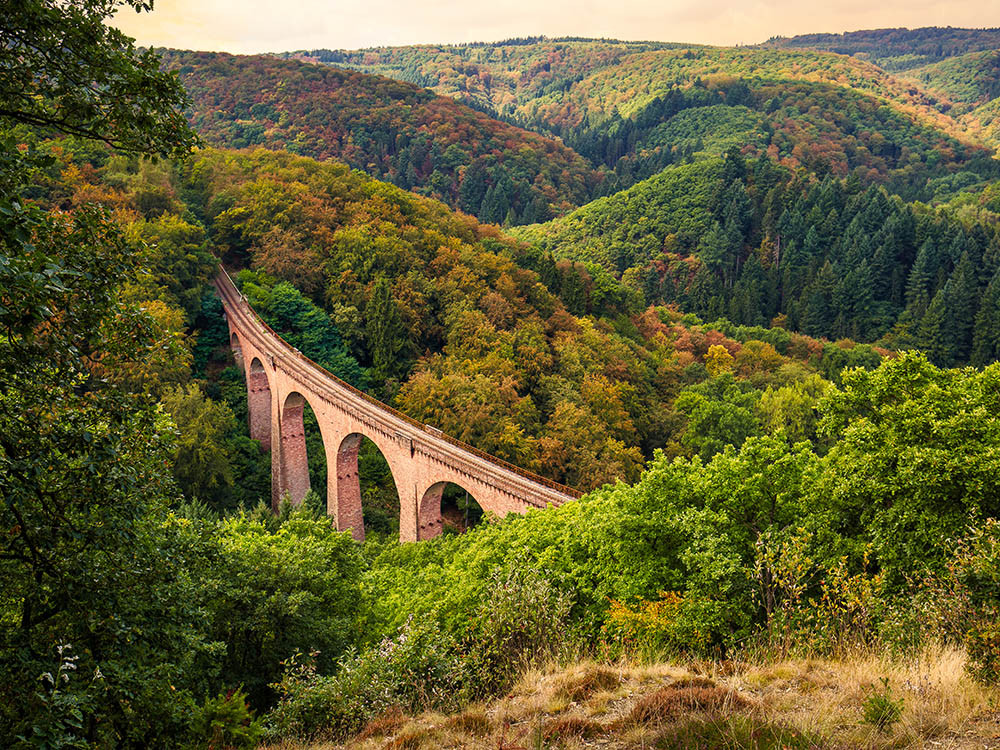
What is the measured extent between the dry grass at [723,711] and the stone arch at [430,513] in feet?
81.2

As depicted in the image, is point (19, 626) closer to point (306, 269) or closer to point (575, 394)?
point (575, 394)

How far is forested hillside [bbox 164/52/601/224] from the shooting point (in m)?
133

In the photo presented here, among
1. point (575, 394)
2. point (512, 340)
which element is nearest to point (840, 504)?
point (575, 394)

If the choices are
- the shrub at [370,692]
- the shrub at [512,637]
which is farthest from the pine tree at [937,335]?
the shrub at [370,692]

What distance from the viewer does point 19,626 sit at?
332 inches

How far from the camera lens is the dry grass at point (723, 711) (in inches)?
288

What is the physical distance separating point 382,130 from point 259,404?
10967 cm

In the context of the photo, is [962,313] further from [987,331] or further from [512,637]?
[512,637]

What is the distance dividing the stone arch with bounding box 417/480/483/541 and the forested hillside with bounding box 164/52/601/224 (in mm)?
106914

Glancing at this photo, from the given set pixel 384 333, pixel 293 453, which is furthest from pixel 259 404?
pixel 384 333

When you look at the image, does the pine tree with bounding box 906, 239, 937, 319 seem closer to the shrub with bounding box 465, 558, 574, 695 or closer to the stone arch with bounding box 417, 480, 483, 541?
the stone arch with bounding box 417, 480, 483, 541

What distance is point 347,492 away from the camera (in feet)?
135

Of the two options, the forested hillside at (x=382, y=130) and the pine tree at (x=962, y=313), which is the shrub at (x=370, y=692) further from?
the forested hillside at (x=382, y=130)

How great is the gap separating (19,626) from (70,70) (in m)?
6.70
